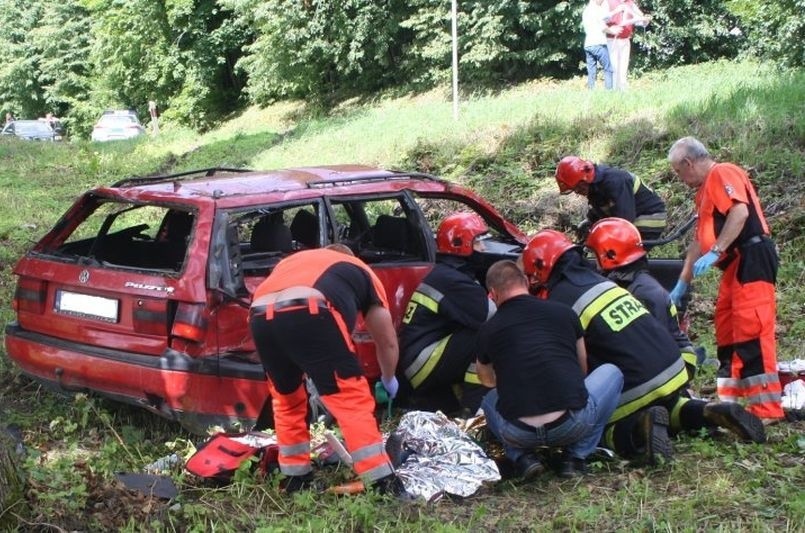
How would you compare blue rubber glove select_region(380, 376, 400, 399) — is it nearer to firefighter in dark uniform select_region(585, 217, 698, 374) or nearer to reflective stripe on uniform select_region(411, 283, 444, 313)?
reflective stripe on uniform select_region(411, 283, 444, 313)

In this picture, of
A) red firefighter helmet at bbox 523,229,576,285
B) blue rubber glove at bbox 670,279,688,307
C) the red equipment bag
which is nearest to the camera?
the red equipment bag

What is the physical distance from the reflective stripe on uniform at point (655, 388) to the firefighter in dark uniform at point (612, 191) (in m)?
2.20

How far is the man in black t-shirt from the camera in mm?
3947

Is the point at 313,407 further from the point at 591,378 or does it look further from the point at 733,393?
the point at 733,393

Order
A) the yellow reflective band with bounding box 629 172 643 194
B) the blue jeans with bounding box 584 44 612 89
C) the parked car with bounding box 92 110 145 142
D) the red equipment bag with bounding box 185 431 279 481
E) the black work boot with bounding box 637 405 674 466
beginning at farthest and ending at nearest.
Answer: the parked car with bounding box 92 110 145 142 < the blue jeans with bounding box 584 44 612 89 < the yellow reflective band with bounding box 629 172 643 194 < the black work boot with bounding box 637 405 674 466 < the red equipment bag with bounding box 185 431 279 481

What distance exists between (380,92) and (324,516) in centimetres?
2344

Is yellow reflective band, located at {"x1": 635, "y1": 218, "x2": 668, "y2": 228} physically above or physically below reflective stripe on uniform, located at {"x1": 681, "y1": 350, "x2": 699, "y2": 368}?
above

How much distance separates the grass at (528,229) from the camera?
11.4ft

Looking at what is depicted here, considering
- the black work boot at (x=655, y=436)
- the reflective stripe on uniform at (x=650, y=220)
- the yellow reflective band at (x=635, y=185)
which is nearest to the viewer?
the black work boot at (x=655, y=436)

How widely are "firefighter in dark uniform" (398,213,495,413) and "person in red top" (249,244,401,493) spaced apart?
2.95 feet

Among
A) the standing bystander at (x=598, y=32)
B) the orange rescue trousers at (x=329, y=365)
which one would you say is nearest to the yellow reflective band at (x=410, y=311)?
the orange rescue trousers at (x=329, y=365)

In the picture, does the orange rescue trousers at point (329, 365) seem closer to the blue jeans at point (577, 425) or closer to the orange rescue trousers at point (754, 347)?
the blue jeans at point (577, 425)

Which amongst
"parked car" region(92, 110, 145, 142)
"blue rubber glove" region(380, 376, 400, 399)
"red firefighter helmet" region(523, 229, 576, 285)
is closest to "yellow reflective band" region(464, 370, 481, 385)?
"blue rubber glove" region(380, 376, 400, 399)

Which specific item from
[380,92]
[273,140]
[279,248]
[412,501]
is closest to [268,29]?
[380,92]
